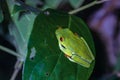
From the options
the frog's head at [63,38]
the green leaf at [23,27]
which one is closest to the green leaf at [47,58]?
the frog's head at [63,38]

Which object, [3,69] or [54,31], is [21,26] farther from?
[3,69]

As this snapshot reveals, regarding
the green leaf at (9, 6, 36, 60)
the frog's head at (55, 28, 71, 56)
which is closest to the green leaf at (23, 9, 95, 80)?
the frog's head at (55, 28, 71, 56)

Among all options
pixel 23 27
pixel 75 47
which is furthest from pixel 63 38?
pixel 23 27

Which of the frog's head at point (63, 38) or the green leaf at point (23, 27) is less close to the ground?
the frog's head at point (63, 38)

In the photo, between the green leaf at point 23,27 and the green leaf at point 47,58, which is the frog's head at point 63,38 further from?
the green leaf at point 23,27

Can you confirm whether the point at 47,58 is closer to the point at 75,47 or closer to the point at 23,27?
the point at 75,47

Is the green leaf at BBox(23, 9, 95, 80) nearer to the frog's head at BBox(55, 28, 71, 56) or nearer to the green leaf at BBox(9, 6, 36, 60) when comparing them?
the frog's head at BBox(55, 28, 71, 56)

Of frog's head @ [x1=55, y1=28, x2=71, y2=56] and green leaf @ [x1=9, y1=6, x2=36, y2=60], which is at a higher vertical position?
frog's head @ [x1=55, y1=28, x2=71, y2=56]
